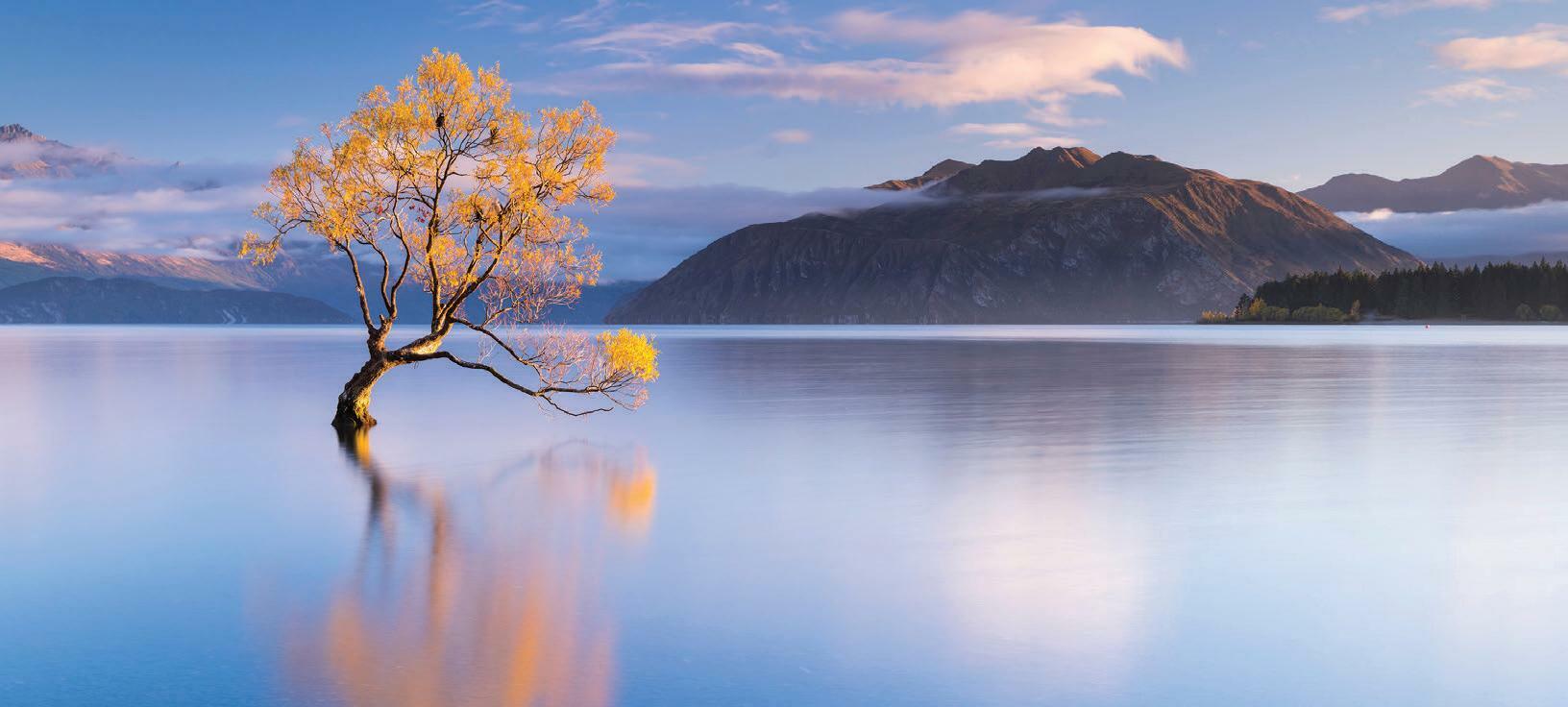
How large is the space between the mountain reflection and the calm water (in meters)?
0.07

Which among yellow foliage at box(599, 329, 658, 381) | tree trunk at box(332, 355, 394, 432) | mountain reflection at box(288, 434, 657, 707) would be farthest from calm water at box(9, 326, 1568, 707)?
yellow foliage at box(599, 329, 658, 381)

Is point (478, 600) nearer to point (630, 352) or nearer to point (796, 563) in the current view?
point (796, 563)

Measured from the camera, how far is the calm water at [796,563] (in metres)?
11.0

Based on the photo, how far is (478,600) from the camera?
14039 millimetres

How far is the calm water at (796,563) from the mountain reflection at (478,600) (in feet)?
0.22

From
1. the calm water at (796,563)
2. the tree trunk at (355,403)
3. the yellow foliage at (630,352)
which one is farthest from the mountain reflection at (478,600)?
the tree trunk at (355,403)

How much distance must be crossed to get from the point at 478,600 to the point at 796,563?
453 centimetres

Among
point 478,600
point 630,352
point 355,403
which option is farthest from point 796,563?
point 355,403

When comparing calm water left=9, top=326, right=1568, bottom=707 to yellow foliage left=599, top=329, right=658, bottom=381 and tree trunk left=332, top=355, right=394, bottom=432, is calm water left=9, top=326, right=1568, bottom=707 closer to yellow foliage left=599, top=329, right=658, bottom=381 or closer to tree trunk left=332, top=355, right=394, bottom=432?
tree trunk left=332, top=355, right=394, bottom=432

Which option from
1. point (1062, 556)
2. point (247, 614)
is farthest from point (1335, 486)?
point (247, 614)

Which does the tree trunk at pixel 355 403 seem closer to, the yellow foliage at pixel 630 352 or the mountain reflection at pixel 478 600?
the yellow foliage at pixel 630 352

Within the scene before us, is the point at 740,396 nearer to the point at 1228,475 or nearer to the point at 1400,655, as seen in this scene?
the point at 1228,475

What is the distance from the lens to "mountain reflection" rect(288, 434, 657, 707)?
1072 cm

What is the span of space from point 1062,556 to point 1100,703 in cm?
615
